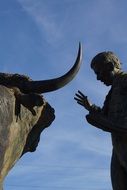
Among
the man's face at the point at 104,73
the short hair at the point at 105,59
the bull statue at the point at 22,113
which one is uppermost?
the short hair at the point at 105,59

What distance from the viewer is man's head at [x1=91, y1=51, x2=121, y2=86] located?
30.3 ft

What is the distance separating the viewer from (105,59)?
9250 mm

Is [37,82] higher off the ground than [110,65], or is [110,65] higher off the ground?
[110,65]

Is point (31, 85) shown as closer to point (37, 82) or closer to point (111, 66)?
point (37, 82)

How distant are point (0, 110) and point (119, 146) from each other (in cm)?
223

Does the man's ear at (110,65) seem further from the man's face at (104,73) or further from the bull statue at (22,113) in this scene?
the bull statue at (22,113)

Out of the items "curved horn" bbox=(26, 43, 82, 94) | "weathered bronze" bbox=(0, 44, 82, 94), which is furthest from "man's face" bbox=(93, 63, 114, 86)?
"curved horn" bbox=(26, 43, 82, 94)

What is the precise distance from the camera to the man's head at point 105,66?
30.3 ft

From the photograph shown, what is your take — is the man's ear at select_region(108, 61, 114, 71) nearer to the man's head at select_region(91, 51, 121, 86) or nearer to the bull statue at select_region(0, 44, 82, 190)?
the man's head at select_region(91, 51, 121, 86)

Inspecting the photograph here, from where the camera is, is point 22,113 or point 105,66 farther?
point 105,66

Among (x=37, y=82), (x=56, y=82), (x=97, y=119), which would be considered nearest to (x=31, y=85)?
(x=37, y=82)

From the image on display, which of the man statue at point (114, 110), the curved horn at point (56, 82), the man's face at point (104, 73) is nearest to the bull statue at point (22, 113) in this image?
the curved horn at point (56, 82)

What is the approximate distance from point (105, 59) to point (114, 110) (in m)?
0.88

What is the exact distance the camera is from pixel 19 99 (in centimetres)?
760
